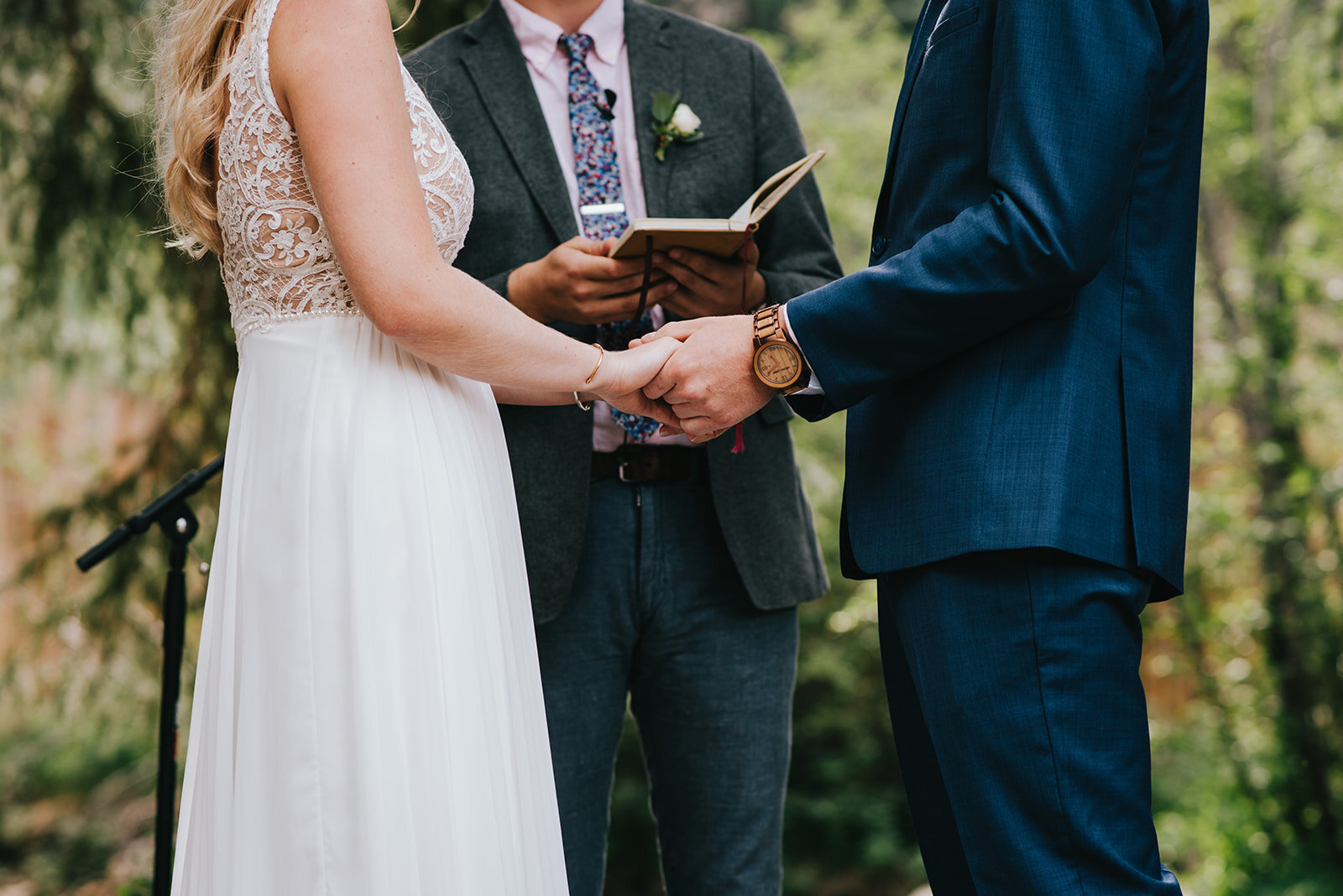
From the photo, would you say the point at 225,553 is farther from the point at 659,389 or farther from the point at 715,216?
the point at 715,216

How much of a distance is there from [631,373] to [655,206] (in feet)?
1.59

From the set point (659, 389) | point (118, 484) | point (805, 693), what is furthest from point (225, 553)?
point (805, 693)

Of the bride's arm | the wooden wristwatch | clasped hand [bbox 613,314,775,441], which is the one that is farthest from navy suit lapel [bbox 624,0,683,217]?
the bride's arm

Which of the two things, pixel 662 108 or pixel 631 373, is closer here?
pixel 631 373

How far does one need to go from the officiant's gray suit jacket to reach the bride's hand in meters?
0.27

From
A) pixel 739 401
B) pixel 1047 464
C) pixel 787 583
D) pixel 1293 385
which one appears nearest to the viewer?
pixel 1047 464

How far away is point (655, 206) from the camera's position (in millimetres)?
Result: 2004

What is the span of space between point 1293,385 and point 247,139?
4360 mm

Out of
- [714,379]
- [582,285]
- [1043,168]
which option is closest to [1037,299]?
[1043,168]

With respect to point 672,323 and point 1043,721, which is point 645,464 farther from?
point 1043,721

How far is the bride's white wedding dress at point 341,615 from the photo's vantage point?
4.51 feet

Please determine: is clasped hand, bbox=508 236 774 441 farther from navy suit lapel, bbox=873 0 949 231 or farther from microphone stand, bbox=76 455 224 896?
microphone stand, bbox=76 455 224 896

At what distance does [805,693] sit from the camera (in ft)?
17.5

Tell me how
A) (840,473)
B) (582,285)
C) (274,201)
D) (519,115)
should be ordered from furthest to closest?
(840,473), (519,115), (582,285), (274,201)
